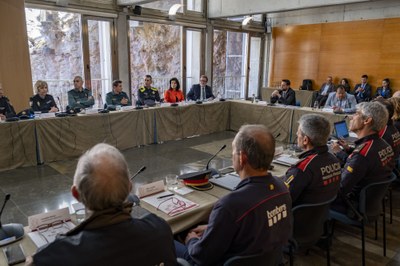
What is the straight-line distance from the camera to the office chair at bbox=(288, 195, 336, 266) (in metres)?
1.78

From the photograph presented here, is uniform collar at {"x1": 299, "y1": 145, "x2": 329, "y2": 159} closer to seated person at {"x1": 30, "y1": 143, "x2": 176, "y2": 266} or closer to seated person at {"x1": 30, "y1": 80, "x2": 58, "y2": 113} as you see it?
seated person at {"x1": 30, "y1": 143, "x2": 176, "y2": 266}

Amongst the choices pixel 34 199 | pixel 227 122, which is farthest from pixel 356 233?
pixel 227 122

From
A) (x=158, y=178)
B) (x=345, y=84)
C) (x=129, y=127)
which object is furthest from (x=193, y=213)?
(x=345, y=84)

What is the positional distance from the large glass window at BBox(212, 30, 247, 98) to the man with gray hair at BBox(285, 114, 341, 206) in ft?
26.9

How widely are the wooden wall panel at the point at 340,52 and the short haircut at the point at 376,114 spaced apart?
724 centimetres

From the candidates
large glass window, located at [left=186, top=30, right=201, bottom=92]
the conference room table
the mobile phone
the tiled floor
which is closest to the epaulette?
the tiled floor

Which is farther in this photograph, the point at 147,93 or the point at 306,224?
the point at 147,93

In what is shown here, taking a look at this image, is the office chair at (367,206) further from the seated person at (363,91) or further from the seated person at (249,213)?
the seated person at (363,91)

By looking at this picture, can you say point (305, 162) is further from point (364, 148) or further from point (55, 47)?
point (55, 47)

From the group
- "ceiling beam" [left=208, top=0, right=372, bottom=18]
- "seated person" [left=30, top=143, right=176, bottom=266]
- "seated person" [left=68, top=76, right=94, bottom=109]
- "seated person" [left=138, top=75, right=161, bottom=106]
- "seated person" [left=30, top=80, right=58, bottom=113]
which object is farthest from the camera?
"ceiling beam" [left=208, top=0, right=372, bottom=18]

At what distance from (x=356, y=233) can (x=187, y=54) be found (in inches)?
290

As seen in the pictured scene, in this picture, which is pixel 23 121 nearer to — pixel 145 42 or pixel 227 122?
pixel 227 122

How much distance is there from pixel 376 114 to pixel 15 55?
18.5 ft

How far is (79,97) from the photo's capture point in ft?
18.3
